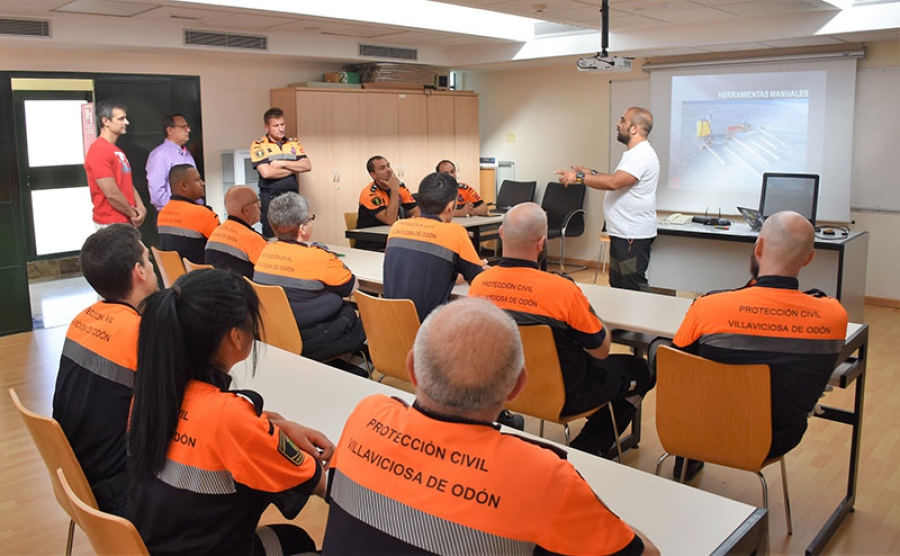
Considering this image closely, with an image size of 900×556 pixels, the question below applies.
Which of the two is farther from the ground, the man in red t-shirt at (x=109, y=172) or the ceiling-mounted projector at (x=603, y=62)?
the ceiling-mounted projector at (x=603, y=62)

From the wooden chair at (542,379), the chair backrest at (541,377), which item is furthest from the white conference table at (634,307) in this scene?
the chair backrest at (541,377)

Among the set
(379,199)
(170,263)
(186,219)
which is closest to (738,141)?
(379,199)

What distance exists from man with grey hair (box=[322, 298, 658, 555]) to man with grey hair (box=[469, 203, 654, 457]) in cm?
156

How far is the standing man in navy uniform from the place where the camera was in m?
6.86

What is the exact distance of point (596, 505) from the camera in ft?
4.31

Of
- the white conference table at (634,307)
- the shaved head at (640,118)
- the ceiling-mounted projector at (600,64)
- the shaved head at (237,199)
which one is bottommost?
the white conference table at (634,307)

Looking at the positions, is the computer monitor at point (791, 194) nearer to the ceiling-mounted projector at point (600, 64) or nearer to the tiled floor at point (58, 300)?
the ceiling-mounted projector at point (600, 64)

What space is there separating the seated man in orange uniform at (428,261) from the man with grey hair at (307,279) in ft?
0.81

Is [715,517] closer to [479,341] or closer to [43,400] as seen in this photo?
[479,341]

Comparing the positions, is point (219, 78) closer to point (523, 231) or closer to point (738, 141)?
point (738, 141)

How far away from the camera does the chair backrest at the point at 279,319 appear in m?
3.66

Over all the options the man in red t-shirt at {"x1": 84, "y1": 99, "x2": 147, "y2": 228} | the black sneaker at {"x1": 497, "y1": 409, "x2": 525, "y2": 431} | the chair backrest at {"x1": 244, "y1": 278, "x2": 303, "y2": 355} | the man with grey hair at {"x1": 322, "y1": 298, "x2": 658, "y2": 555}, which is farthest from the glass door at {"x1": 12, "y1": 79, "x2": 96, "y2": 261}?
the man with grey hair at {"x1": 322, "y1": 298, "x2": 658, "y2": 555}

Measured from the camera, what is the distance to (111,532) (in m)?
1.59

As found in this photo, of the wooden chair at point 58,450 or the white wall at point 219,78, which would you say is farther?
the white wall at point 219,78
